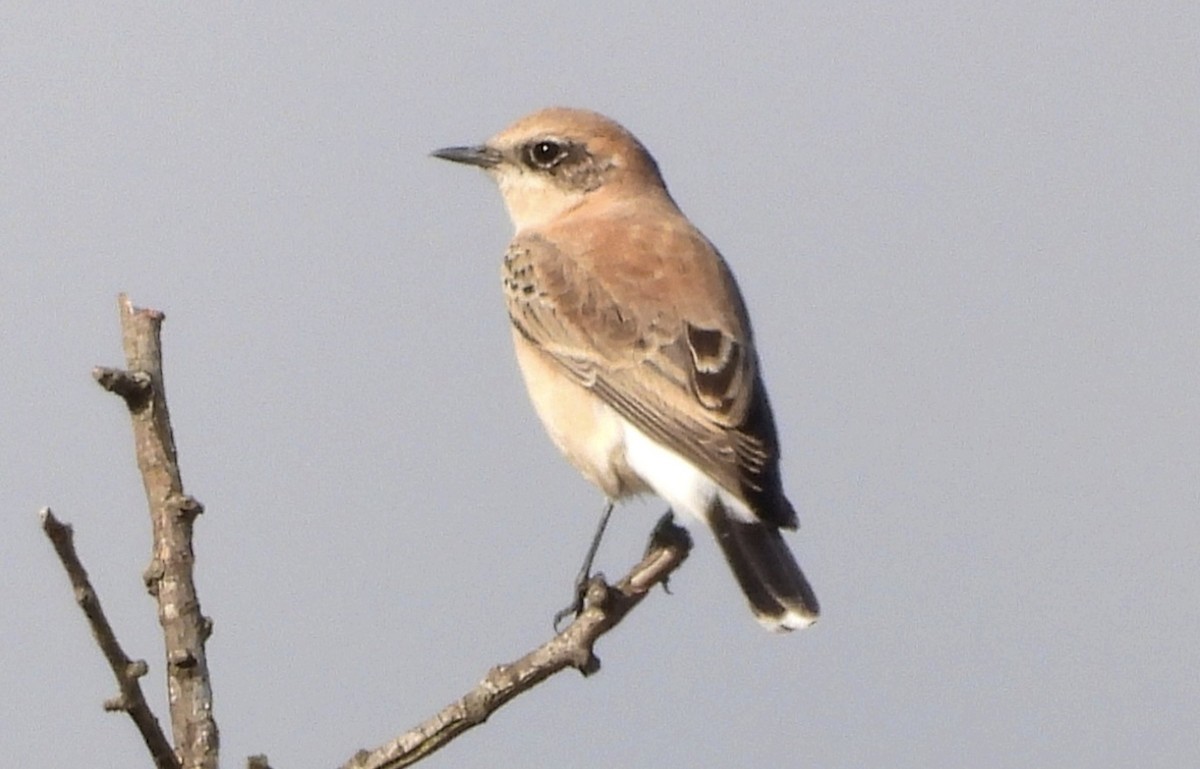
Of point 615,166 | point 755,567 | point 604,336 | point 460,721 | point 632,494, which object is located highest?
point 615,166

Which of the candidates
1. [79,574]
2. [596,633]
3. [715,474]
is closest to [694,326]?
[715,474]

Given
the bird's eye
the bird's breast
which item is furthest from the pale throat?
the bird's breast

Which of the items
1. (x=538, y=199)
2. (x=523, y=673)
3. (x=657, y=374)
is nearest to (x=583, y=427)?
(x=657, y=374)

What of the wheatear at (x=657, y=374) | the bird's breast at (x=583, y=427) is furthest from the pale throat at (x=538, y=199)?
the bird's breast at (x=583, y=427)

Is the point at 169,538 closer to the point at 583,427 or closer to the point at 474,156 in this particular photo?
the point at 583,427

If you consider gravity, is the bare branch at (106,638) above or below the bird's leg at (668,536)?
below

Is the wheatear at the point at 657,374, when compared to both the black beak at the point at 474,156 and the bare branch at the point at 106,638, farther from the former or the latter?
the bare branch at the point at 106,638

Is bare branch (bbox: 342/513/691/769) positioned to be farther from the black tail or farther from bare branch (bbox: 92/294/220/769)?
the black tail

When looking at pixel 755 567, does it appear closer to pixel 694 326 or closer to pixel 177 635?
pixel 694 326
